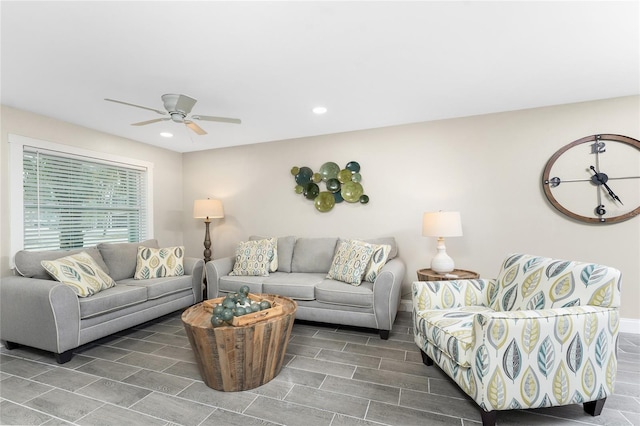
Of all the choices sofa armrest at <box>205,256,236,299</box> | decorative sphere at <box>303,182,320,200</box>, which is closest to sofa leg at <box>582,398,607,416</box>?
decorative sphere at <box>303,182,320,200</box>

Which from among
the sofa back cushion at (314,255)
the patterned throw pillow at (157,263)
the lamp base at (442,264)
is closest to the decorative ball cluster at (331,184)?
the sofa back cushion at (314,255)

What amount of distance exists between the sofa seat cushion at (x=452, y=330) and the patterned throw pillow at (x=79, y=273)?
114 inches

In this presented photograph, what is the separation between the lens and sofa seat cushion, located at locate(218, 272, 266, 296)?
3.34 meters

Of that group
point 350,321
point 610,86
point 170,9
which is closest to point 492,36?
point 610,86

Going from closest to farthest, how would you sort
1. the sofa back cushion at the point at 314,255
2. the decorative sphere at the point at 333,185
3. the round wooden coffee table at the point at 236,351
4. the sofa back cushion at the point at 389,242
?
1. the round wooden coffee table at the point at 236,351
2. the sofa back cushion at the point at 389,242
3. the sofa back cushion at the point at 314,255
4. the decorative sphere at the point at 333,185

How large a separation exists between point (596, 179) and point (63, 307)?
197 inches

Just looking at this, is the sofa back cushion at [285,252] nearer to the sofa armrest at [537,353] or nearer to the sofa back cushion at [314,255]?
the sofa back cushion at [314,255]

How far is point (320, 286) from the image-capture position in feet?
10.3

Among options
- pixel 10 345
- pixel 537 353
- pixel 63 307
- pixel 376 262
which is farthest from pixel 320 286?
pixel 10 345

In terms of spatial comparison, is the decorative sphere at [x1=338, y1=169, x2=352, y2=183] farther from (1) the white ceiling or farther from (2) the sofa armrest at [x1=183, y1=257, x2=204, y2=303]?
(2) the sofa armrest at [x1=183, y1=257, x2=204, y2=303]

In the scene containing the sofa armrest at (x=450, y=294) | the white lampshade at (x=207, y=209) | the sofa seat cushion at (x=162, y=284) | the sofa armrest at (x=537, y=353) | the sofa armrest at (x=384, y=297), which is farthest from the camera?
the white lampshade at (x=207, y=209)

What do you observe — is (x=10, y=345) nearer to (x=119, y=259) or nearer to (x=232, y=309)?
(x=119, y=259)

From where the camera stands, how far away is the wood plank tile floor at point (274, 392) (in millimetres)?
1756

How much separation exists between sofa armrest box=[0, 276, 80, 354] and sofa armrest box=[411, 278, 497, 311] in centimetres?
281
